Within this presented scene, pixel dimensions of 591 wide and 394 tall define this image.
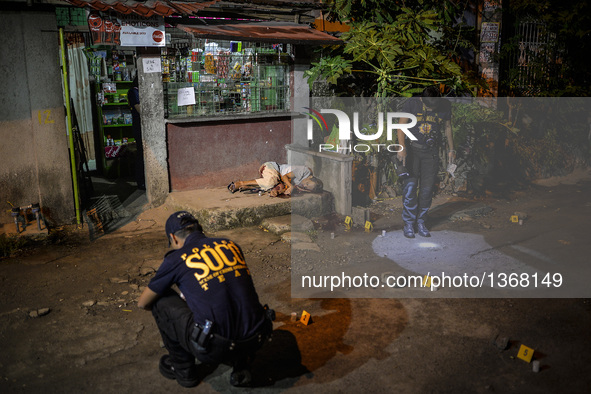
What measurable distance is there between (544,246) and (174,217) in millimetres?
5473

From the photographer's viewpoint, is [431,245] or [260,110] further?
[260,110]

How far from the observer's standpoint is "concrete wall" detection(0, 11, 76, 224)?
288 inches

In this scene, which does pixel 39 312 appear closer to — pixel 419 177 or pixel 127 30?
pixel 127 30

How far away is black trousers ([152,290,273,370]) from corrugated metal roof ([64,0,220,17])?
520cm

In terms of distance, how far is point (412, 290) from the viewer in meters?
6.00

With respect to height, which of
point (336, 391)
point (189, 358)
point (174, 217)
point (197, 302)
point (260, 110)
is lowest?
point (336, 391)

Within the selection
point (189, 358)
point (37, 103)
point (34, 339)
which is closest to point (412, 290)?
point (189, 358)

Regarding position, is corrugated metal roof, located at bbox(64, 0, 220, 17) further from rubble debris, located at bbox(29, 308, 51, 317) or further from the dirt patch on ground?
rubble debris, located at bbox(29, 308, 51, 317)

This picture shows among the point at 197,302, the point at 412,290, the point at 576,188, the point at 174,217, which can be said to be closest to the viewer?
the point at 197,302

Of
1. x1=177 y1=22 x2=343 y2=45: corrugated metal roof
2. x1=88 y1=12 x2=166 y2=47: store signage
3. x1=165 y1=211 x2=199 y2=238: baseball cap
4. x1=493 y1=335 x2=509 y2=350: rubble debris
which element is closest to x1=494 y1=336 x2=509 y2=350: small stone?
x1=493 y1=335 x2=509 y2=350: rubble debris

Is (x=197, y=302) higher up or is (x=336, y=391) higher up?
(x=197, y=302)

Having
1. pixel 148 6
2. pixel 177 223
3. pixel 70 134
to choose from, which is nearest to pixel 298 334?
pixel 177 223

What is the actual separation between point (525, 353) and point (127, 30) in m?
7.00

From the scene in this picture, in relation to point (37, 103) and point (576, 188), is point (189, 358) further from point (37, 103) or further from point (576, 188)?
point (576, 188)
